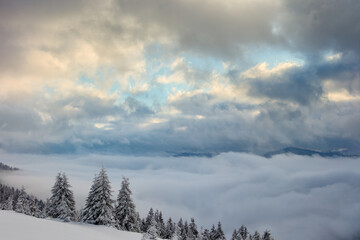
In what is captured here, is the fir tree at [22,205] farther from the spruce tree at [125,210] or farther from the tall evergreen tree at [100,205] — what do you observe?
the tall evergreen tree at [100,205]

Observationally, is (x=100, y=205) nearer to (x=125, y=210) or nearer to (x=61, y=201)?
(x=125, y=210)

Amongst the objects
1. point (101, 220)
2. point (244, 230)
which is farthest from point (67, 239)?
point (244, 230)

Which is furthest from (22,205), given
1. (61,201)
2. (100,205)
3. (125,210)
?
(100,205)

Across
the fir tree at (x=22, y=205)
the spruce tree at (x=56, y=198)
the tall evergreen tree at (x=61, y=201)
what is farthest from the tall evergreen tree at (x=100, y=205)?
the fir tree at (x=22, y=205)

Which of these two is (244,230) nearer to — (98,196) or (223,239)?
(223,239)

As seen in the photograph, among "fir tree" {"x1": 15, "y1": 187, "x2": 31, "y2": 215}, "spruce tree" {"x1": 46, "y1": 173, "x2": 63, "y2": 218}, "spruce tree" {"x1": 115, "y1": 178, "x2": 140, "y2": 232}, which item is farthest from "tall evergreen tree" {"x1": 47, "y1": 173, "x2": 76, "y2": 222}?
"fir tree" {"x1": 15, "y1": 187, "x2": 31, "y2": 215}

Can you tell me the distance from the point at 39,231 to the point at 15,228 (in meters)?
1.53

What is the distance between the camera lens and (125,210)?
43.4m

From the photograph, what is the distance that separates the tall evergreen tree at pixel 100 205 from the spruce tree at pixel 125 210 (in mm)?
7306

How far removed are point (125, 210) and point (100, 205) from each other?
10436mm

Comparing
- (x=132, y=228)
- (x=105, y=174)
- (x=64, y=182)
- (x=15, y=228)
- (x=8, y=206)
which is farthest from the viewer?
(x=8, y=206)

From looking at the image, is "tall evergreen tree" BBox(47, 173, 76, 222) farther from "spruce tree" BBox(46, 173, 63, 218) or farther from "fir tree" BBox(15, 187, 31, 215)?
"fir tree" BBox(15, 187, 31, 215)

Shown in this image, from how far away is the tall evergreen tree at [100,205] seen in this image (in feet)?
109

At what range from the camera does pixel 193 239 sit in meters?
70.5
